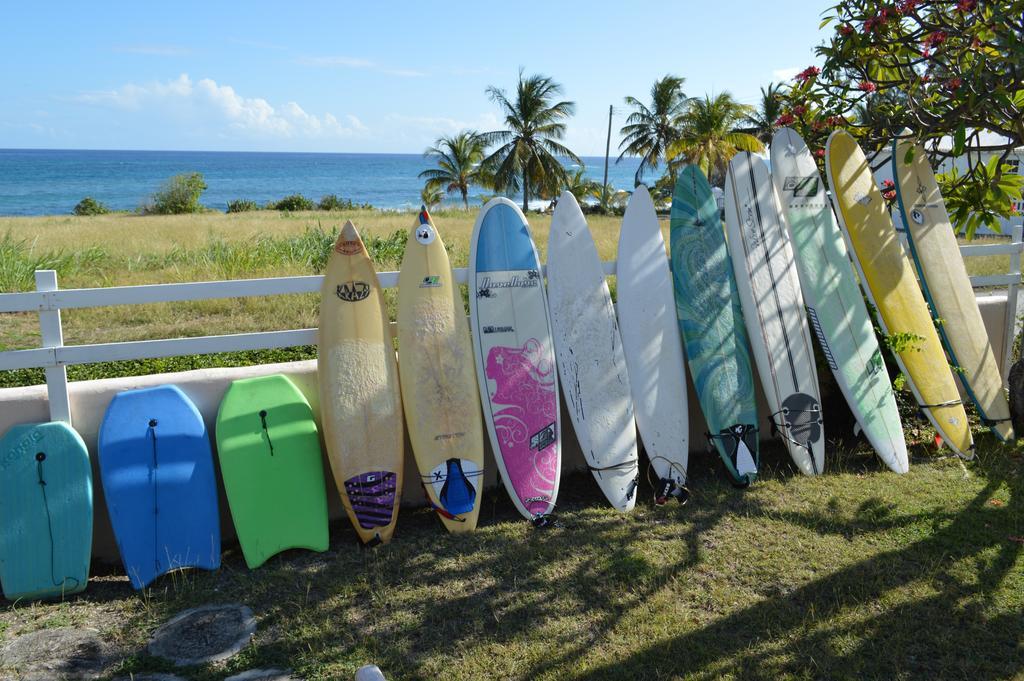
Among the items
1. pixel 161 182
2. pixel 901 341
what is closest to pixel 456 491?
pixel 901 341

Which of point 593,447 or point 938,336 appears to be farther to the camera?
point 938,336

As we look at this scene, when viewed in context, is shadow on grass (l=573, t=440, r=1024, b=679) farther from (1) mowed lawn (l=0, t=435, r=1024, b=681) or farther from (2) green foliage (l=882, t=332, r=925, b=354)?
(2) green foliage (l=882, t=332, r=925, b=354)

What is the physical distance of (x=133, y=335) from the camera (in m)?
6.73

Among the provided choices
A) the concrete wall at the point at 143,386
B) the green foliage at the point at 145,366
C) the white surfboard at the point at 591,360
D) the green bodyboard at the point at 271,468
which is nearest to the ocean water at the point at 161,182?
the green foliage at the point at 145,366

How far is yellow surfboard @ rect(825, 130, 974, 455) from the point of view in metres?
4.66

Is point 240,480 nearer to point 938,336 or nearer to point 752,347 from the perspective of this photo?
point 752,347

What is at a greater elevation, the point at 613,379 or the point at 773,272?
the point at 773,272

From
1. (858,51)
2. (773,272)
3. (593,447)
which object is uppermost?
(858,51)

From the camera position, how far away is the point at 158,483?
362 cm

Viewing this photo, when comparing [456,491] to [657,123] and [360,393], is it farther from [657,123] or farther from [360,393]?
[657,123]

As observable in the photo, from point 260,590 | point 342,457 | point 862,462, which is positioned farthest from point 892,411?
point 260,590

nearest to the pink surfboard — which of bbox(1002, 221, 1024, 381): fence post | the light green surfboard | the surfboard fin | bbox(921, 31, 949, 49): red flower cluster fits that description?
the surfboard fin

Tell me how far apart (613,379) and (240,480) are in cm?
204

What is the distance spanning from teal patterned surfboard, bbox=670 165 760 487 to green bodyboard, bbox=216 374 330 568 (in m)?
2.21
